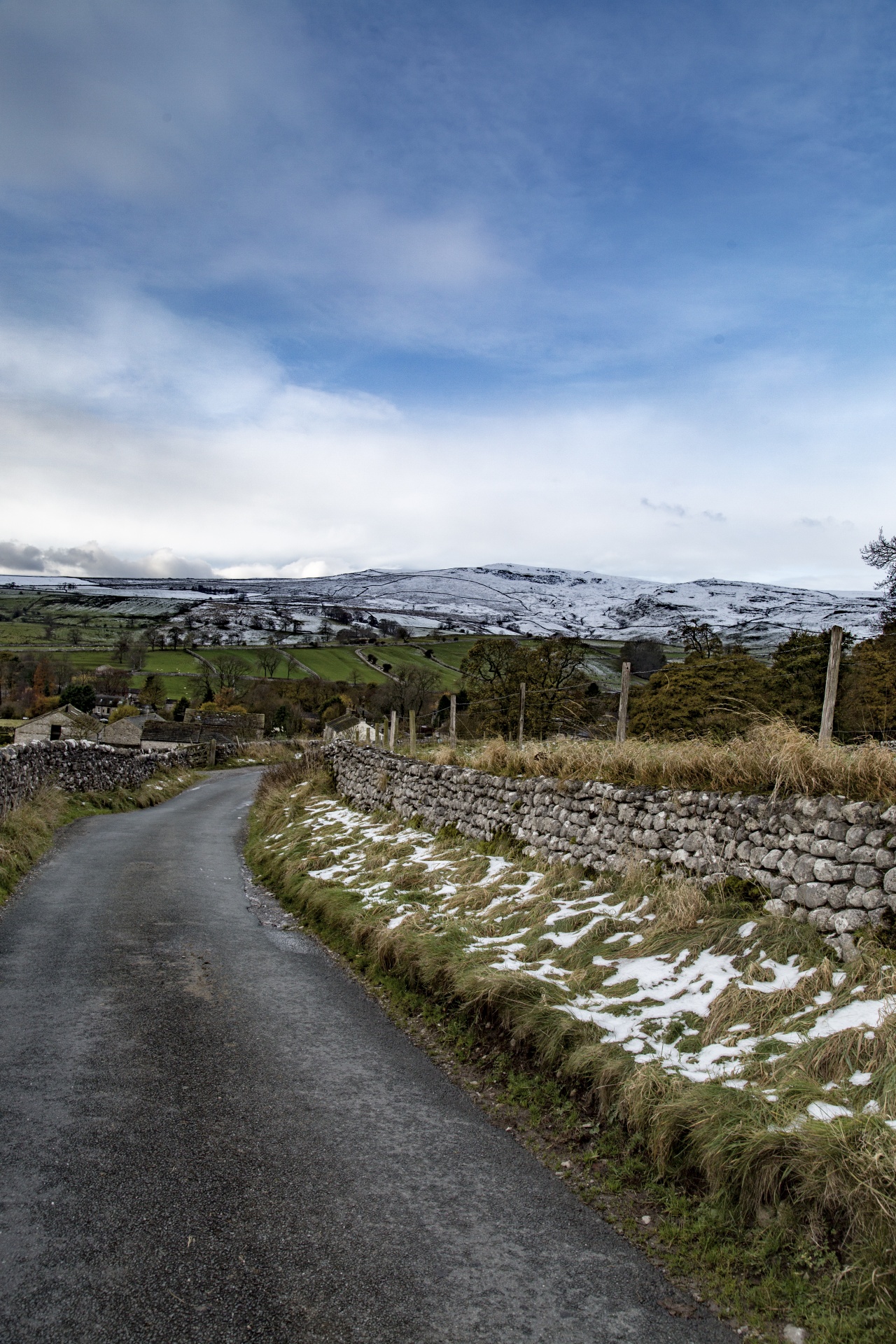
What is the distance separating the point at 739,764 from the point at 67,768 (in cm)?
2533

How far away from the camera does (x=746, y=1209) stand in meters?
4.23

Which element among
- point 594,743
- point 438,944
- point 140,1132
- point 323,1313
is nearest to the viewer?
point 323,1313

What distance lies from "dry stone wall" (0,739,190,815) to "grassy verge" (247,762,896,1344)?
1430cm

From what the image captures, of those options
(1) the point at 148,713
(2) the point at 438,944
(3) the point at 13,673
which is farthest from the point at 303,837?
(3) the point at 13,673

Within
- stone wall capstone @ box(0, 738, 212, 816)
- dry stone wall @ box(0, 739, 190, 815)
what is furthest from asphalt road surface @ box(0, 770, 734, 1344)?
dry stone wall @ box(0, 739, 190, 815)

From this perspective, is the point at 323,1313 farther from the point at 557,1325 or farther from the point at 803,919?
the point at 803,919

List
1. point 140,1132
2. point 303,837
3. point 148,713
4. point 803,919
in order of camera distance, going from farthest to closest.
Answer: point 148,713, point 303,837, point 803,919, point 140,1132

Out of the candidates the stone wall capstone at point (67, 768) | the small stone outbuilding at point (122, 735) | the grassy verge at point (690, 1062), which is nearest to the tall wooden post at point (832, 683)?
the grassy verge at point (690, 1062)

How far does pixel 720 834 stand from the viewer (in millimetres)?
7902

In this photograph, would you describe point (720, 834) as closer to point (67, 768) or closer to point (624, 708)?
point (624, 708)

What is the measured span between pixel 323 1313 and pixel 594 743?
8809 millimetres

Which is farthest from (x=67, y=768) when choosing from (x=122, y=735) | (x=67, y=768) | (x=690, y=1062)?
(x=122, y=735)

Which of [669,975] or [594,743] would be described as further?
[594,743]

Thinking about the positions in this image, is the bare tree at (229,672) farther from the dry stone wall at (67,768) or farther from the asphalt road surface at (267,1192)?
the asphalt road surface at (267,1192)
